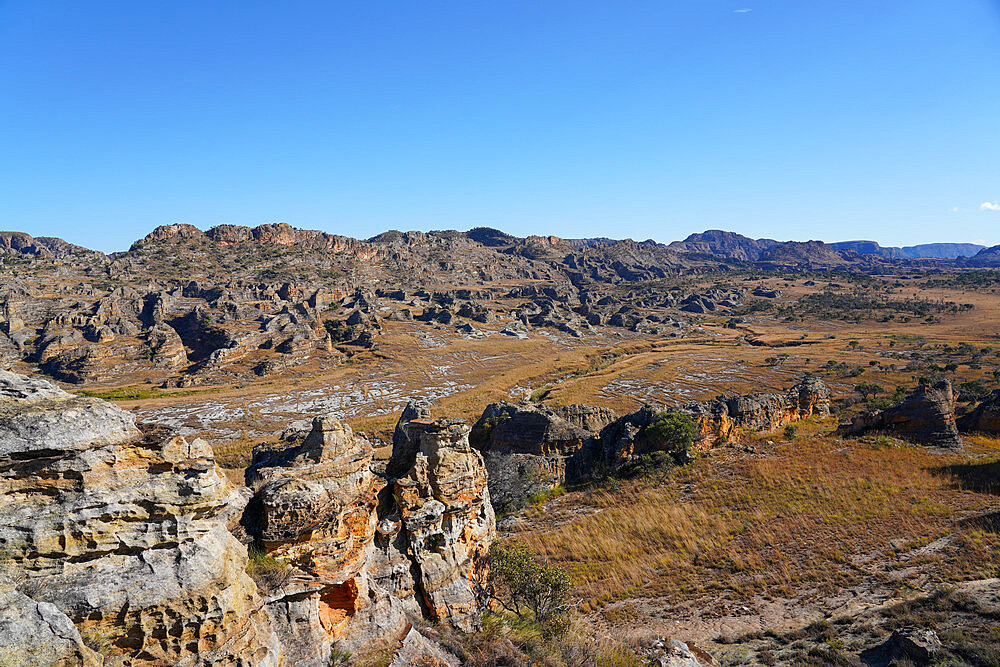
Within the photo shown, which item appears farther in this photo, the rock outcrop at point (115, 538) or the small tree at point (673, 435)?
the small tree at point (673, 435)

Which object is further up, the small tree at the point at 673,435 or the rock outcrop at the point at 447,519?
the rock outcrop at the point at 447,519

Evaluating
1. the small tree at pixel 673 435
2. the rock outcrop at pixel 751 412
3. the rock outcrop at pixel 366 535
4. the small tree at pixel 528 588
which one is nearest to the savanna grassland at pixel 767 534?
the rock outcrop at pixel 751 412

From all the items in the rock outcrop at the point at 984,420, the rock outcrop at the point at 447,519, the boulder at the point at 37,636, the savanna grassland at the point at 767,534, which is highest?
the boulder at the point at 37,636

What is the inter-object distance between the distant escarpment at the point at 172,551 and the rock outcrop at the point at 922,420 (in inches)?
1187

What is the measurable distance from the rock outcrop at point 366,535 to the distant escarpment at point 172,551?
0.04 meters

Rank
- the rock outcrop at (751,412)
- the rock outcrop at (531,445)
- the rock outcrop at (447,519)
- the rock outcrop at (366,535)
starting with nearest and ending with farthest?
the rock outcrop at (366,535) → the rock outcrop at (447,519) → the rock outcrop at (531,445) → the rock outcrop at (751,412)

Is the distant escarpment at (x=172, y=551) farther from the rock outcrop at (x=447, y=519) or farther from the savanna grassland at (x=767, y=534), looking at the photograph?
the savanna grassland at (x=767, y=534)

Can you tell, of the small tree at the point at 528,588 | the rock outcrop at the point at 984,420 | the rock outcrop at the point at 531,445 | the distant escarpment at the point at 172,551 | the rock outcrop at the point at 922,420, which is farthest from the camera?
the rock outcrop at the point at 984,420

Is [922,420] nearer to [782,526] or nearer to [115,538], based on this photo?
[782,526]

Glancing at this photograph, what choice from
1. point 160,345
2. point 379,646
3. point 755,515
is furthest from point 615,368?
point 160,345

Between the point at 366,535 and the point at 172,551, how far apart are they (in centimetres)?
439

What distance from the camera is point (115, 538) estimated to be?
633 cm

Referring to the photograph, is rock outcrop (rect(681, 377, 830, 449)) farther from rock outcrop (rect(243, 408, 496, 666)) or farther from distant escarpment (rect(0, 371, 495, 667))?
distant escarpment (rect(0, 371, 495, 667))

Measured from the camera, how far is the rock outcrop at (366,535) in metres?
8.95
